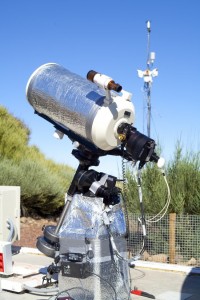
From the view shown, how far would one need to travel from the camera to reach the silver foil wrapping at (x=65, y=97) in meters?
4.64

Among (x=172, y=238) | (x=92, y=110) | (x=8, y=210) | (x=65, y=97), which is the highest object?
(x=65, y=97)

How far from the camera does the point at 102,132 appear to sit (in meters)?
4.52

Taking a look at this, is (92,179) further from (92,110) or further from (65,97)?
(65,97)

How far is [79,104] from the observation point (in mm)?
4684

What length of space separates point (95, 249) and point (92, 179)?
2.04ft

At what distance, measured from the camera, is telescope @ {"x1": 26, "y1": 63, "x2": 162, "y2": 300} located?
458cm

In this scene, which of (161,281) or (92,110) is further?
(161,281)

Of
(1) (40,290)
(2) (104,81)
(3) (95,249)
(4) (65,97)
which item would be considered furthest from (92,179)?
(1) (40,290)

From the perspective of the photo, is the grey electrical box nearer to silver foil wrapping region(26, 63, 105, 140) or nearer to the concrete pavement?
the concrete pavement

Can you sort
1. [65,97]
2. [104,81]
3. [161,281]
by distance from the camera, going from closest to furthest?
[104,81]
[65,97]
[161,281]

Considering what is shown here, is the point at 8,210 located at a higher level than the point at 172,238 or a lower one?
higher

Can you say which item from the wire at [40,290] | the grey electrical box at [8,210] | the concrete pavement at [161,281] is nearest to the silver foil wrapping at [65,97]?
the wire at [40,290]

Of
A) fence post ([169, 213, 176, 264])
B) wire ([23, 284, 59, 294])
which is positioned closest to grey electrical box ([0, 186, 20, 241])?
wire ([23, 284, 59, 294])

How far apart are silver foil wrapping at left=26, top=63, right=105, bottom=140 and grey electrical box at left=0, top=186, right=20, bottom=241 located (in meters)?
2.75
